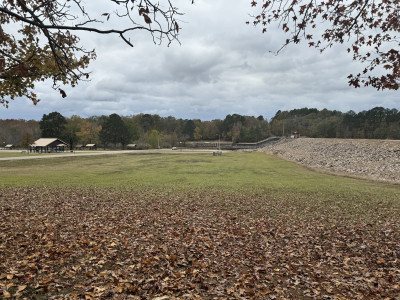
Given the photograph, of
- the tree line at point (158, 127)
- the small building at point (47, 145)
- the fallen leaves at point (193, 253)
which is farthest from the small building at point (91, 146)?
the fallen leaves at point (193, 253)

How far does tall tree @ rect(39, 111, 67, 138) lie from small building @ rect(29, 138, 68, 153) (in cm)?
1027

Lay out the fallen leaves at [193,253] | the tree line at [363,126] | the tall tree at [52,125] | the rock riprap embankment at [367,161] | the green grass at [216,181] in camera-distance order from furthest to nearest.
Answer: the tree line at [363,126]
the tall tree at [52,125]
the rock riprap embankment at [367,161]
the green grass at [216,181]
the fallen leaves at [193,253]

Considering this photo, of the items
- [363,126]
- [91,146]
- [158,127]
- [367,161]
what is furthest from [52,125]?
[363,126]

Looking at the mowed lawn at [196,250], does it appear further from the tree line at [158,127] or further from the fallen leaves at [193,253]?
the tree line at [158,127]

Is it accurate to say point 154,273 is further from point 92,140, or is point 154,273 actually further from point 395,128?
point 92,140

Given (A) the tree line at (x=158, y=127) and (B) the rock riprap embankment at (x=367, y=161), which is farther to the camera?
(A) the tree line at (x=158, y=127)

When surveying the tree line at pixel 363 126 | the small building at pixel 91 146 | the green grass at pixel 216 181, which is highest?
the tree line at pixel 363 126

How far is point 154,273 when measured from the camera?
598 centimetres

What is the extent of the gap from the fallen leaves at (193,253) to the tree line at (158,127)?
78438 mm

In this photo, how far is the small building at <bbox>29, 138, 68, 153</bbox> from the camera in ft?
236

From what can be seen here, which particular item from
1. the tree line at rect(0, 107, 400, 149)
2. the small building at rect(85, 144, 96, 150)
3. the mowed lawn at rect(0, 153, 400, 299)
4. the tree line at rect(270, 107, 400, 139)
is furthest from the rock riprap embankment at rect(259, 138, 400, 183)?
the small building at rect(85, 144, 96, 150)

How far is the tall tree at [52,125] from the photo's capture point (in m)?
86.4

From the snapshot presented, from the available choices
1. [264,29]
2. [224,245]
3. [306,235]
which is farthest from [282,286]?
[264,29]

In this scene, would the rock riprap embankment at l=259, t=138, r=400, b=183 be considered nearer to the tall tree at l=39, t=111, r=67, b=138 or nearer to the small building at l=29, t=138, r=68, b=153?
the small building at l=29, t=138, r=68, b=153
